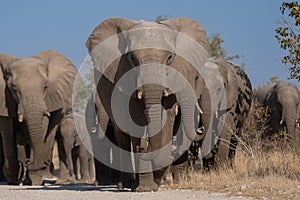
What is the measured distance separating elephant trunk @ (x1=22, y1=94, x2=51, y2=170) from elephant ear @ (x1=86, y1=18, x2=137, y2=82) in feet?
8.48

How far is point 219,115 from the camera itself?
1886 centimetres

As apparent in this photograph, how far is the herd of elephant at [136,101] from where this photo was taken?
13.2 metres

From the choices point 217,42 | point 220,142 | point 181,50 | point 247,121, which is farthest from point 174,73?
point 217,42

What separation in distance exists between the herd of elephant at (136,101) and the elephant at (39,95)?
0.02 meters

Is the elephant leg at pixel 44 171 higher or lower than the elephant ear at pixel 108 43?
lower

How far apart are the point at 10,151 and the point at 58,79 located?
210cm

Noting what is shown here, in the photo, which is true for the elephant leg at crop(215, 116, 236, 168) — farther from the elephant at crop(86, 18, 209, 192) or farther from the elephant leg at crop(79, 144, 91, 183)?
the elephant leg at crop(79, 144, 91, 183)

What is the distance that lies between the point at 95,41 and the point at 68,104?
5.31m

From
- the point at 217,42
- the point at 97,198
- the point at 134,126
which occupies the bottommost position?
the point at 97,198

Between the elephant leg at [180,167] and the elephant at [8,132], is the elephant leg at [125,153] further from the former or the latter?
the elephant at [8,132]

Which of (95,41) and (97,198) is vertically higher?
(95,41)

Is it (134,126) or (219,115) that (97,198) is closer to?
(134,126)

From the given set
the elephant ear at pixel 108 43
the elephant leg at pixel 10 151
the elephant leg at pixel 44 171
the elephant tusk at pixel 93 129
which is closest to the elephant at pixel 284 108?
the elephant tusk at pixel 93 129

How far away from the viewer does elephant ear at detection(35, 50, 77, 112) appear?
1902cm
